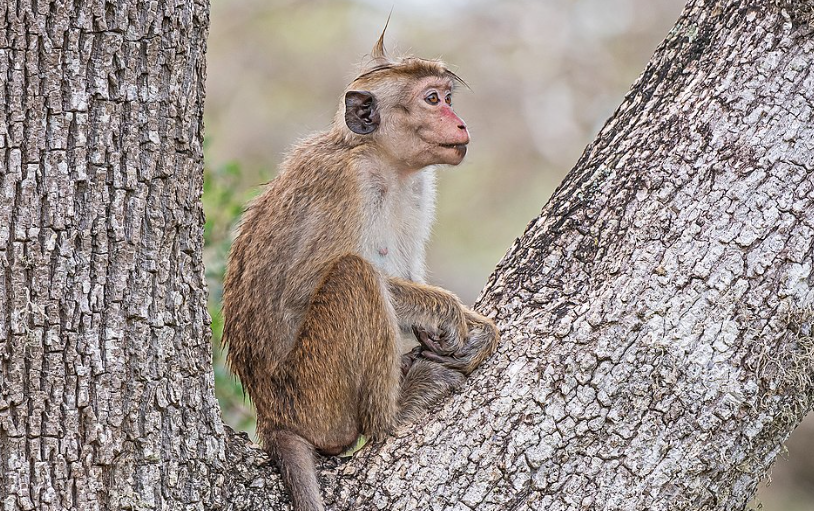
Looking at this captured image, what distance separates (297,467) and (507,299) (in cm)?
107

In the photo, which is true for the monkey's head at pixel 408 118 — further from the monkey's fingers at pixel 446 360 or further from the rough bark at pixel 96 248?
the rough bark at pixel 96 248

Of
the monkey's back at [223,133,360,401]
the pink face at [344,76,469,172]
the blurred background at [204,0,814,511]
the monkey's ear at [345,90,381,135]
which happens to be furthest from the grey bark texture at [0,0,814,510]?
the blurred background at [204,0,814,511]

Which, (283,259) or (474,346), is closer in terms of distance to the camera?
(474,346)

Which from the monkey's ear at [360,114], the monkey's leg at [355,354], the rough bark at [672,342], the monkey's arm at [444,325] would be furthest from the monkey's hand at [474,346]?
the monkey's ear at [360,114]

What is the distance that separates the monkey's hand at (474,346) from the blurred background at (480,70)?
11057mm

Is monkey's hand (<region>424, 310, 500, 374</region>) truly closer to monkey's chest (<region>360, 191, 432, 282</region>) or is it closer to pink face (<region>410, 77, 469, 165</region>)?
monkey's chest (<region>360, 191, 432, 282</region>)

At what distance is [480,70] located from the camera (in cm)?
1595

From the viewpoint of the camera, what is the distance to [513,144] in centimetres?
1606

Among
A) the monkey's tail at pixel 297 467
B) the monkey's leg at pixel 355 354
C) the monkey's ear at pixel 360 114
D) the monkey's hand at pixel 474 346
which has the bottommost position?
the monkey's tail at pixel 297 467

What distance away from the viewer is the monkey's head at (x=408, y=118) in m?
4.48

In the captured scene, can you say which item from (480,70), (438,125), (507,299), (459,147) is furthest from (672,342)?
(480,70)

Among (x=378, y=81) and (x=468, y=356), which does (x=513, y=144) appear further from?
(x=468, y=356)

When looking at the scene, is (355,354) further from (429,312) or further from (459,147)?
(459,147)

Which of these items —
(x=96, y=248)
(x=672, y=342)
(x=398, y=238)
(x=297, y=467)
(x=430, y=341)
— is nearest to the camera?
(x=96, y=248)
